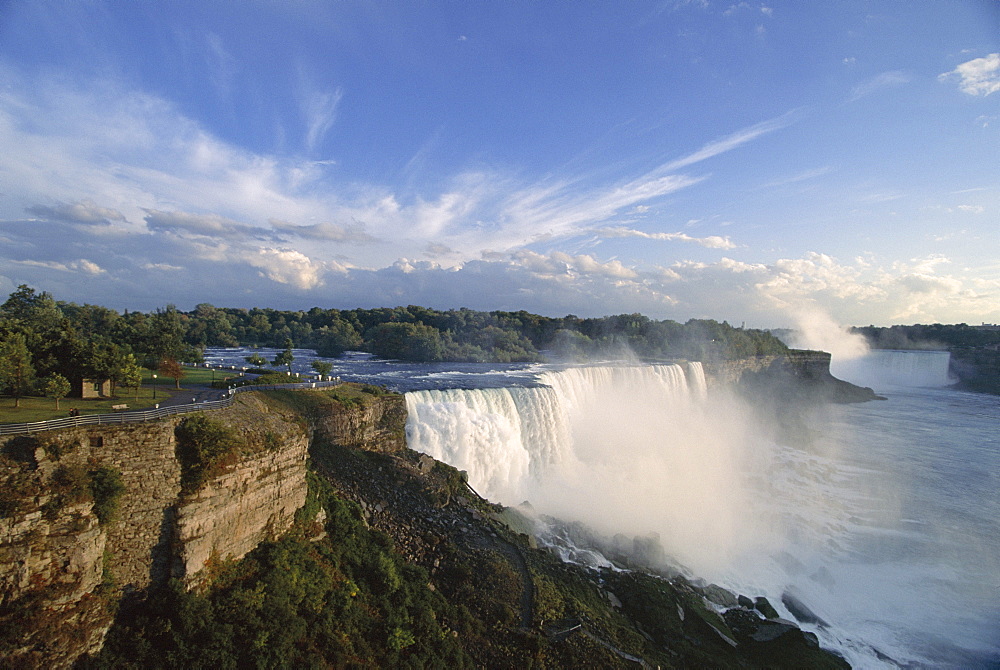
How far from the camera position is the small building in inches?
526

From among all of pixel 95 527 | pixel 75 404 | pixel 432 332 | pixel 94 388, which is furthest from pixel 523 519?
pixel 432 332

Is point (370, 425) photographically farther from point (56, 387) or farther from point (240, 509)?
point (56, 387)

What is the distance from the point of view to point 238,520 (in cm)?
1039

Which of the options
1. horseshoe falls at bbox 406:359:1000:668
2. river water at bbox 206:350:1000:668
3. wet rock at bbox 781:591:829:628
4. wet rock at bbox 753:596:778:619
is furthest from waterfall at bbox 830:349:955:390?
wet rock at bbox 753:596:778:619

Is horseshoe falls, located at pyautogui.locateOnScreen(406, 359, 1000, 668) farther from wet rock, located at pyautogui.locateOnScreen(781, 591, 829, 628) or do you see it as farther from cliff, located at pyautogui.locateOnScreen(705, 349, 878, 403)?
cliff, located at pyautogui.locateOnScreen(705, 349, 878, 403)

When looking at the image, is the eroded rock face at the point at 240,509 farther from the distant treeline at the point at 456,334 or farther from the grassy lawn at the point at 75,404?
the distant treeline at the point at 456,334

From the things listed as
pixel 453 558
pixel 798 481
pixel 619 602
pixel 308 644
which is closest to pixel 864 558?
pixel 798 481

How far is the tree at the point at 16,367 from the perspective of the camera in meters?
11.4

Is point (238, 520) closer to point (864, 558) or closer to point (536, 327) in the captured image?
point (864, 558)

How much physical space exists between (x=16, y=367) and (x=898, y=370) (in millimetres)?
118422

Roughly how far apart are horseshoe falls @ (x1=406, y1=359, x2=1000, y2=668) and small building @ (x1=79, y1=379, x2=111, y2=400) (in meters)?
10.8

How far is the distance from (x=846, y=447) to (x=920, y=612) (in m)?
24.5

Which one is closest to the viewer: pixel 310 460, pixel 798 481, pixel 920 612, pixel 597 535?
pixel 310 460

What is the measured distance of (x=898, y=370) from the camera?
287 feet
